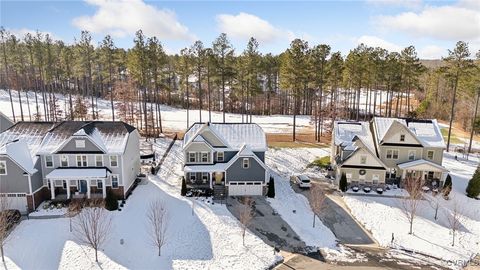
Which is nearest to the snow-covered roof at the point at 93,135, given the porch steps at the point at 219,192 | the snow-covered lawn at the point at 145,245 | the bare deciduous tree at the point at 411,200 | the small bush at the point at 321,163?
the snow-covered lawn at the point at 145,245

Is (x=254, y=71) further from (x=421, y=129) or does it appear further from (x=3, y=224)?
(x=3, y=224)

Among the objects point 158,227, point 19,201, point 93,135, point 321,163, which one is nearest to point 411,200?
point 321,163

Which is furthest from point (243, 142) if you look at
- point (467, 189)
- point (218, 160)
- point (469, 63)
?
point (469, 63)

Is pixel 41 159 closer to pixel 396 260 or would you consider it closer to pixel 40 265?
pixel 40 265

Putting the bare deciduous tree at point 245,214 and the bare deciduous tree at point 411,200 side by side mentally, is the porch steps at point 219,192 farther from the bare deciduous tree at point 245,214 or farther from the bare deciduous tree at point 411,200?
the bare deciduous tree at point 411,200

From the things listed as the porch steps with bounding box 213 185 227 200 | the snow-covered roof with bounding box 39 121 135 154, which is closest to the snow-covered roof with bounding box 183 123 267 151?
the porch steps with bounding box 213 185 227 200
